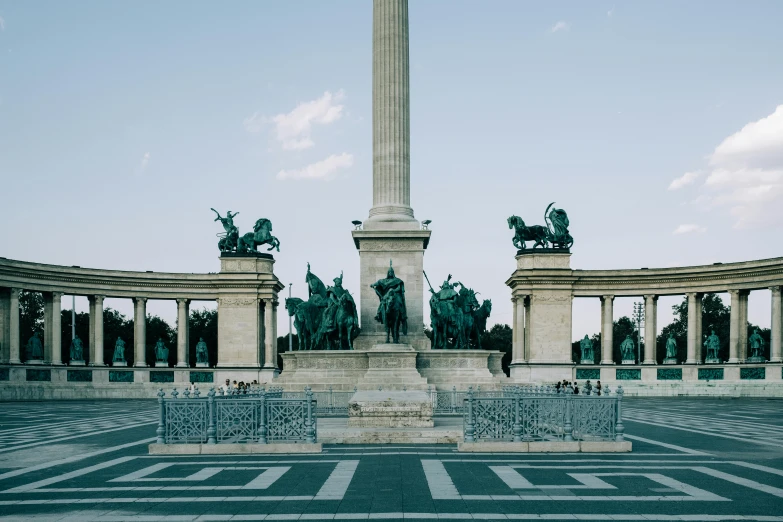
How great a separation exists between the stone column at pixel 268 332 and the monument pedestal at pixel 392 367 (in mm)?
40071

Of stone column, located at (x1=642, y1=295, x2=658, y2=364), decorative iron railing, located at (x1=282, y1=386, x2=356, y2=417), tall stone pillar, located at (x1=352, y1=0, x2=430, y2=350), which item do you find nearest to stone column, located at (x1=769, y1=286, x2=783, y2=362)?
stone column, located at (x1=642, y1=295, x2=658, y2=364)

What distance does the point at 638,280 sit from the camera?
74250 millimetres

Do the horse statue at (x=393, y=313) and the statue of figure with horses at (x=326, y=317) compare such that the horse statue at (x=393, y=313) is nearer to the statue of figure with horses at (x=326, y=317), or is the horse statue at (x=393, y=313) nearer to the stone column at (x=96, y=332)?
the statue of figure with horses at (x=326, y=317)

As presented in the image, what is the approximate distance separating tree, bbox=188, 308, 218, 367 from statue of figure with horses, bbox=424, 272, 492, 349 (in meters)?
75.6

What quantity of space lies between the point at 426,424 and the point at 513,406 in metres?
4.37

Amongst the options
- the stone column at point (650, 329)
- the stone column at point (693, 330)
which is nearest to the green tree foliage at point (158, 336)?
the stone column at point (650, 329)

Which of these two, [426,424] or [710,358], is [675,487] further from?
[710,358]

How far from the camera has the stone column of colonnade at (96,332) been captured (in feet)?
230

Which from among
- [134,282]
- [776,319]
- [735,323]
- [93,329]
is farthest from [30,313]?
[776,319]

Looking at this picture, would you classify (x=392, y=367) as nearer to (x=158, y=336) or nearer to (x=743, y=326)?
(x=743, y=326)

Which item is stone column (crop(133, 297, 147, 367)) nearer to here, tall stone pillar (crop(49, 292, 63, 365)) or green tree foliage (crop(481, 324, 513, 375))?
tall stone pillar (crop(49, 292, 63, 365))

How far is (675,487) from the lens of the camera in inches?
573

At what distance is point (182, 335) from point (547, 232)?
36514mm

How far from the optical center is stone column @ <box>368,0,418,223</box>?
41281 millimetres
